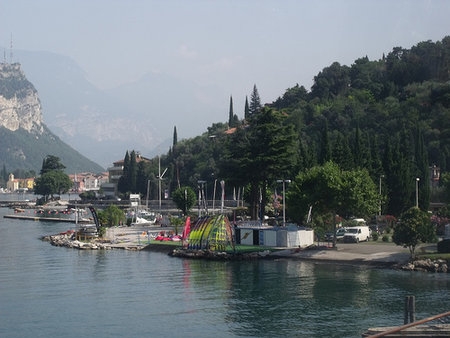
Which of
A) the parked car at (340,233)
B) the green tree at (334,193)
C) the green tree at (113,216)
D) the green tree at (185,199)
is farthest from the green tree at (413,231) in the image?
the green tree at (113,216)

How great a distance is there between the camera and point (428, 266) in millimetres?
60188

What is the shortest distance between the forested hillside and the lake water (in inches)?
923

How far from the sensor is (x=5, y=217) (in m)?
170

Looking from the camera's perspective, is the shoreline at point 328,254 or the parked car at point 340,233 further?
the parked car at point 340,233

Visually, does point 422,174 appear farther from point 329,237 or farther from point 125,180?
point 125,180

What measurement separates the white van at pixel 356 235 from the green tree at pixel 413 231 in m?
→ 12.3

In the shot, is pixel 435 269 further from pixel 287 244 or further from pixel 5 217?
pixel 5 217

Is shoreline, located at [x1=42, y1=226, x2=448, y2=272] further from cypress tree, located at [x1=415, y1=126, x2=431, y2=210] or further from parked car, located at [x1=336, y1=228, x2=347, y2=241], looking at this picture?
cypress tree, located at [x1=415, y1=126, x2=431, y2=210]

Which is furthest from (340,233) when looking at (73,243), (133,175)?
(133,175)

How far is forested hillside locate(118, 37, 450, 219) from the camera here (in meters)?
91.2

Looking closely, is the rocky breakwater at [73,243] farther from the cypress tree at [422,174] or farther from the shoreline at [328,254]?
the cypress tree at [422,174]

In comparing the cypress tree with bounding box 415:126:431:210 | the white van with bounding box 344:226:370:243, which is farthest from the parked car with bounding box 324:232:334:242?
Answer: the cypress tree with bounding box 415:126:431:210

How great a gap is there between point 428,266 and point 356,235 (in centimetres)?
1616

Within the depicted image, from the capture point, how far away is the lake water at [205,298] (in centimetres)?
4322
